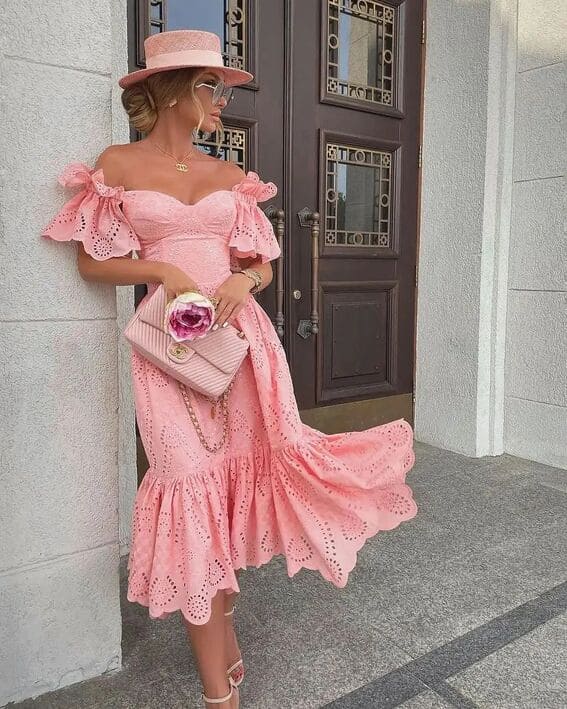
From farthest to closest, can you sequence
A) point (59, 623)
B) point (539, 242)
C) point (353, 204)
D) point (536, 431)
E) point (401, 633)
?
point (536, 431)
point (539, 242)
point (353, 204)
point (401, 633)
point (59, 623)

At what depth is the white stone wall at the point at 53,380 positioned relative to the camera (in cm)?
179

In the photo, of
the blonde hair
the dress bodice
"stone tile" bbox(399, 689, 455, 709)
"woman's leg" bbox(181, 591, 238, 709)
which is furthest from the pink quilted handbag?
"stone tile" bbox(399, 689, 455, 709)

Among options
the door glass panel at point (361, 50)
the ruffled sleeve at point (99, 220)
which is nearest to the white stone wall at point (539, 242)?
the door glass panel at point (361, 50)

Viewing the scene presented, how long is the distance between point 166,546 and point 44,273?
85 cm

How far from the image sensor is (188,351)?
1.71 metres

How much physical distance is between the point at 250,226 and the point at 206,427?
60 cm

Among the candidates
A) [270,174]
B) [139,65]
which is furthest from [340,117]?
[139,65]

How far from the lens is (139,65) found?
2.94m

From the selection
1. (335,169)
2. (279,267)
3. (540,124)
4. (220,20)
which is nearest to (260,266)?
(279,267)

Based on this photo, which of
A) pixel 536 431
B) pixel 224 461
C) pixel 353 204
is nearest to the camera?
pixel 224 461

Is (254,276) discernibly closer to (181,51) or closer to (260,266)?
(260,266)

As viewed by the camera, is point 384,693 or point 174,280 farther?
point 384,693

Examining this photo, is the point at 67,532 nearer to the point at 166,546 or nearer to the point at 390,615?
the point at 166,546

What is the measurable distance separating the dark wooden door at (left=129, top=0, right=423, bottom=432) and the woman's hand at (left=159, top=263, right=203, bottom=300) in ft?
5.53
